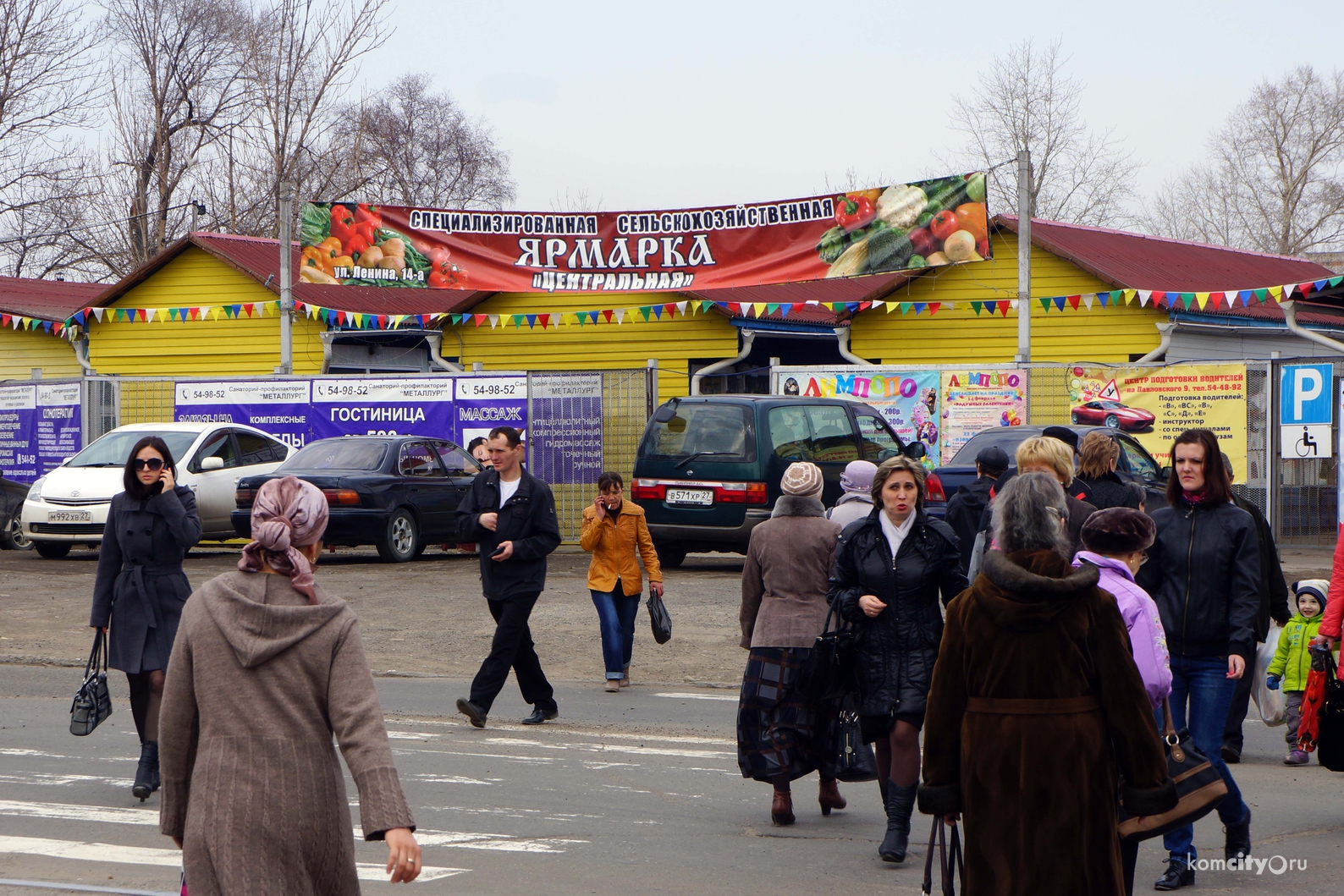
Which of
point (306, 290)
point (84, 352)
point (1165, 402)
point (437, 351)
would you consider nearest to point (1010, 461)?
point (1165, 402)

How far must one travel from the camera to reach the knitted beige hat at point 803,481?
7.00m

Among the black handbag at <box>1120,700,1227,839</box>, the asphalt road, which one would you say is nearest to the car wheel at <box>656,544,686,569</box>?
the asphalt road

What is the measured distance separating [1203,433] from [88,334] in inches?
1035

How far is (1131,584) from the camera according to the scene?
4711mm

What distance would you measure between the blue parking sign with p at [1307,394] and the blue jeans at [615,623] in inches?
424

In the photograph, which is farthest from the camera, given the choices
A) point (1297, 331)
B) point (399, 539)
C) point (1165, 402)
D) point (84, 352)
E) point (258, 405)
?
point (84, 352)

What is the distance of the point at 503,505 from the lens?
29.7 feet

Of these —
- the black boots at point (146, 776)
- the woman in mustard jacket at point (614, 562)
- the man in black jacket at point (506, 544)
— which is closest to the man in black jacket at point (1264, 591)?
the man in black jacket at point (506, 544)

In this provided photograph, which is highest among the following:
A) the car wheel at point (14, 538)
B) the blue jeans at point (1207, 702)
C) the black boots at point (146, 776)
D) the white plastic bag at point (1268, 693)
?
the blue jeans at point (1207, 702)

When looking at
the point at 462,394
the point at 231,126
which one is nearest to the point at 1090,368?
the point at 462,394

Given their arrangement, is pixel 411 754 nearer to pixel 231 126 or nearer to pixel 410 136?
pixel 231 126

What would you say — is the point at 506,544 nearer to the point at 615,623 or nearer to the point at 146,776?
the point at 615,623

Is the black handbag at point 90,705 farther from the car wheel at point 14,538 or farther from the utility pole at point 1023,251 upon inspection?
the utility pole at point 1023,251

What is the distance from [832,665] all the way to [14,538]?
1723 cm
